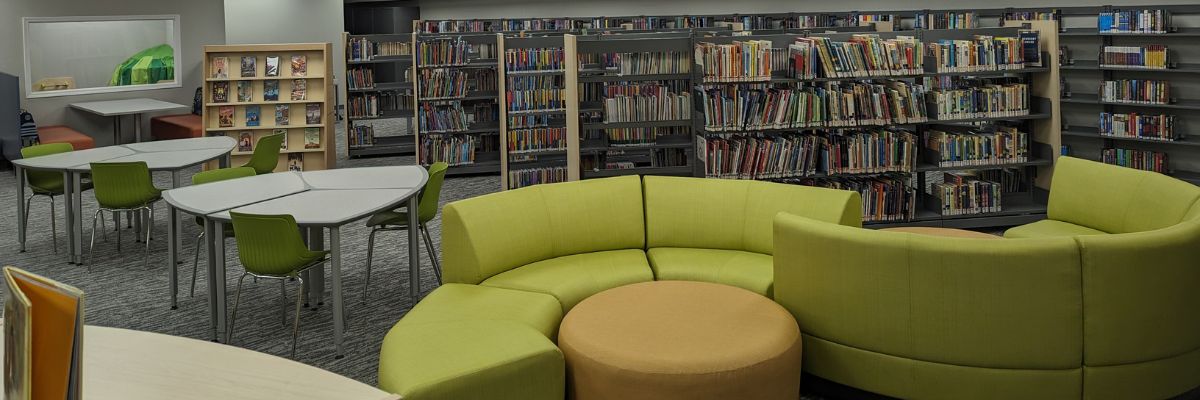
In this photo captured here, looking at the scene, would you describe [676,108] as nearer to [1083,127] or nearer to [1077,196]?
[1077,196]

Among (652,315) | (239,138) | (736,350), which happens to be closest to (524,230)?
(652,315)

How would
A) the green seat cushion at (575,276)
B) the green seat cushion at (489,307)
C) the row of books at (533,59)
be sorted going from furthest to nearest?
the row of books at (533,59) < the green seat cushion at (575,276) < the green seat cushion at (489,307)

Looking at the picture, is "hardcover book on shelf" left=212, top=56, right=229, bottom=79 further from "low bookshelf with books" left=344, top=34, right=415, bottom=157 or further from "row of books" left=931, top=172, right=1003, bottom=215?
"row of books" left=931, top=172, right=1003, bottom=215

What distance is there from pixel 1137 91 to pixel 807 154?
14.4ft

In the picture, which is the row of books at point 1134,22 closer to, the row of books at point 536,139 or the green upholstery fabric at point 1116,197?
the green upholstery fabric at point 1116,197

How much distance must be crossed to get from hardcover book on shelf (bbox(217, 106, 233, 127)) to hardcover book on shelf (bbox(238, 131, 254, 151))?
6.7 inches

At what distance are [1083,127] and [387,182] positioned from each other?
7629 mm

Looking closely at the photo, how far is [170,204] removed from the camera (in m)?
5.52

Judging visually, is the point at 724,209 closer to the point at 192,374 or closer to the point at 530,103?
the point at 192,374

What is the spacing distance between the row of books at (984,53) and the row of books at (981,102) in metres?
0.18

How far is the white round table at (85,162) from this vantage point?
7.04 meters

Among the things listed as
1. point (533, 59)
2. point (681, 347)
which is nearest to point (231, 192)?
point (681, 347)

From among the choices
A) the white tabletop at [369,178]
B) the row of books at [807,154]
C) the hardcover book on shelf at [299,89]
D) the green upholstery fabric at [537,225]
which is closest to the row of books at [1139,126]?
the row of books at [807,154]

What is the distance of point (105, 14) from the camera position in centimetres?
1286
